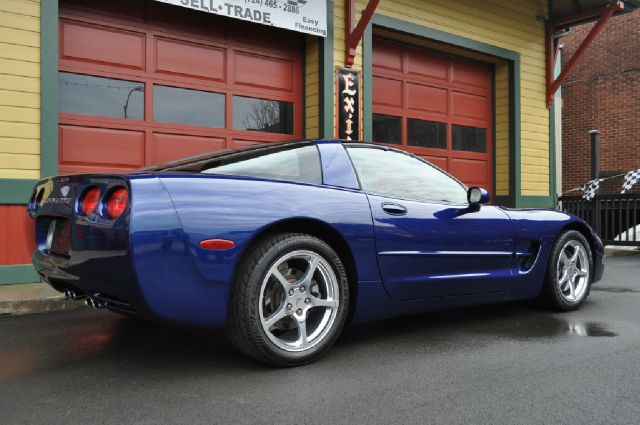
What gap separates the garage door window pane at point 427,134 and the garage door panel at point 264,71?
7.64 feet

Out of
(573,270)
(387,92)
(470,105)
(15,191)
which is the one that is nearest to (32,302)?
(15,191)

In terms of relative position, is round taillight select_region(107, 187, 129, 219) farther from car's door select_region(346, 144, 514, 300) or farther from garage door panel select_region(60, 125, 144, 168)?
garage door panel select_region(60, 125, 144, 168)

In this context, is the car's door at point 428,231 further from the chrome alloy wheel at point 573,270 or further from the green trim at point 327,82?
the green trim at point 327,82

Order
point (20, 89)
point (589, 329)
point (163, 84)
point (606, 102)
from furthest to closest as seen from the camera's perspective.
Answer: point (606, 102) → point (163, 84) → point (20, 89) → point (589, 329)

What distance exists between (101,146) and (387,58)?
4.74 metres

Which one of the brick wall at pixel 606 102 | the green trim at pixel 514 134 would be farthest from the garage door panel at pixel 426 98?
the brick wall at pixel 606 102

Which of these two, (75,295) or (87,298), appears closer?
(87,298)

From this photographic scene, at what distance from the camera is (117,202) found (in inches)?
102

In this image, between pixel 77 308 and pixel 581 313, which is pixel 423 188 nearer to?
pixel 581 313

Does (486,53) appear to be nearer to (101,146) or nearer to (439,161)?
(439,161)

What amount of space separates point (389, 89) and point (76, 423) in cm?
761

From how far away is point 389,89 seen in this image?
8.96 m

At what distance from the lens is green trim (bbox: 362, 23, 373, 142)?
8.24 metres

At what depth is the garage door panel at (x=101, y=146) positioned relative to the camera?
6203 mm
